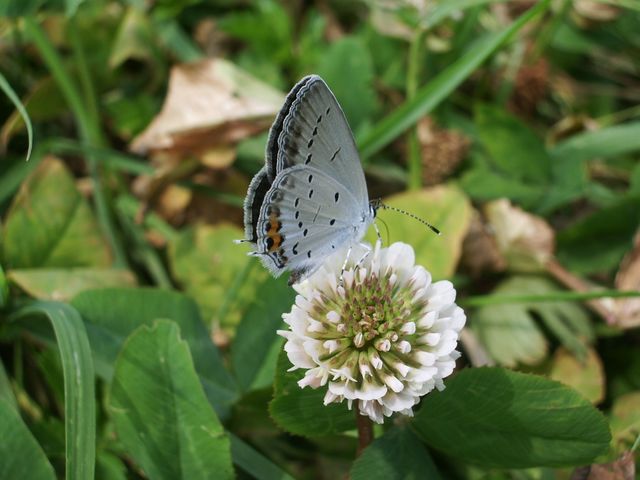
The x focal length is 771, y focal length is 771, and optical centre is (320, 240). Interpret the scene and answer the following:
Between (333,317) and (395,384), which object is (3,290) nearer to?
(333,317)

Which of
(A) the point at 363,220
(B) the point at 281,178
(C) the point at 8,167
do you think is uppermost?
(B) the point at 281,178

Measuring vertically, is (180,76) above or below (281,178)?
below

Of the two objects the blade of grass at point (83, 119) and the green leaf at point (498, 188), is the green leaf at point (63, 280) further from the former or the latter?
the green leaf at point (498, 188)

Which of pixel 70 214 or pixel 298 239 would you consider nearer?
pixel 298 239

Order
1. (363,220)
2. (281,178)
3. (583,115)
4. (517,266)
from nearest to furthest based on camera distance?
(281,178) < (363,220) < (517,266) < (583,115)

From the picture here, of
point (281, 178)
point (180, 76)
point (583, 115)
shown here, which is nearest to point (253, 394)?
point (281, 178)

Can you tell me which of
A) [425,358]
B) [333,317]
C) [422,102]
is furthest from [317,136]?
[422,102]

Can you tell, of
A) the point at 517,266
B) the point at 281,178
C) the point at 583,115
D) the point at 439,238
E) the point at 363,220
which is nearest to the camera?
the point at 281,178

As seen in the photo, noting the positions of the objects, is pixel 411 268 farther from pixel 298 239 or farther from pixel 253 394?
pixel 253 394
